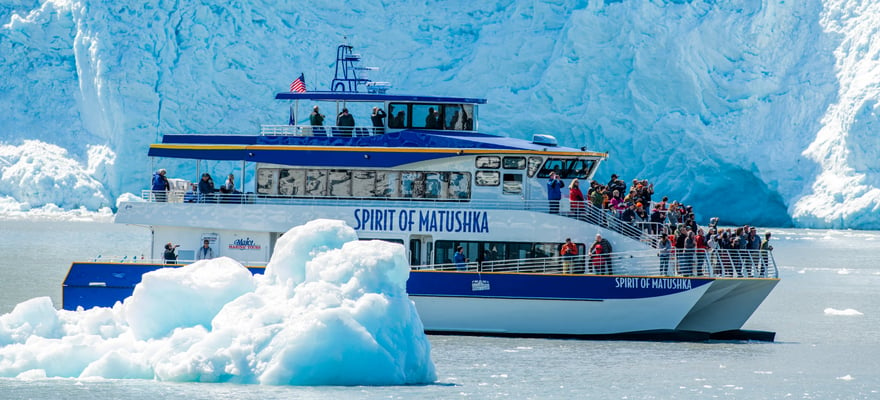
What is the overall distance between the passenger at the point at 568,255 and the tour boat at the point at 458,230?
0.12 feet

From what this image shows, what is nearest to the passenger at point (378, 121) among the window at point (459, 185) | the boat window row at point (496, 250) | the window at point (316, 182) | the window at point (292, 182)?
the window at point (316, 182)

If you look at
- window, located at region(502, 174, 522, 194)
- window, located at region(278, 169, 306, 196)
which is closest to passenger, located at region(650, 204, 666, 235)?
window, located at region(502, 174, 522, 194)

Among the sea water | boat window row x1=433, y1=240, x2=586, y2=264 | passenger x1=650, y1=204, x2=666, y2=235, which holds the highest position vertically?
passenger x1=650, y1=204, x2=666, y2=235

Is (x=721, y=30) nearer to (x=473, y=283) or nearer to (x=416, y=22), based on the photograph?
(x=416, y=22)

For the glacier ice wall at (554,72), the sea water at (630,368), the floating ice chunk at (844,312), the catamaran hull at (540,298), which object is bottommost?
the sea water at (630,368)

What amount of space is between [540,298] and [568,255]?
866 mm

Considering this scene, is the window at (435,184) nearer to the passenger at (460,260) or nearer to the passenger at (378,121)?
the passenger at (460,260)

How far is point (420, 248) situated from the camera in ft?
68.0

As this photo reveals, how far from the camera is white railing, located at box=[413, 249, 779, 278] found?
778 inches

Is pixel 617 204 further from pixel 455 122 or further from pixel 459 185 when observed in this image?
pixel 455 122

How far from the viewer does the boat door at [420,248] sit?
2067 cm

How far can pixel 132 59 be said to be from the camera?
169ft

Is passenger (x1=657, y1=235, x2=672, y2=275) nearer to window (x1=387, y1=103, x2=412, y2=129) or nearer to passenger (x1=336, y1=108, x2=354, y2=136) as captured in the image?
window (x1=387, y1=103, x2=412, y2=129)

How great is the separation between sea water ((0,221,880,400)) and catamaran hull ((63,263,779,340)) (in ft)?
1.38
